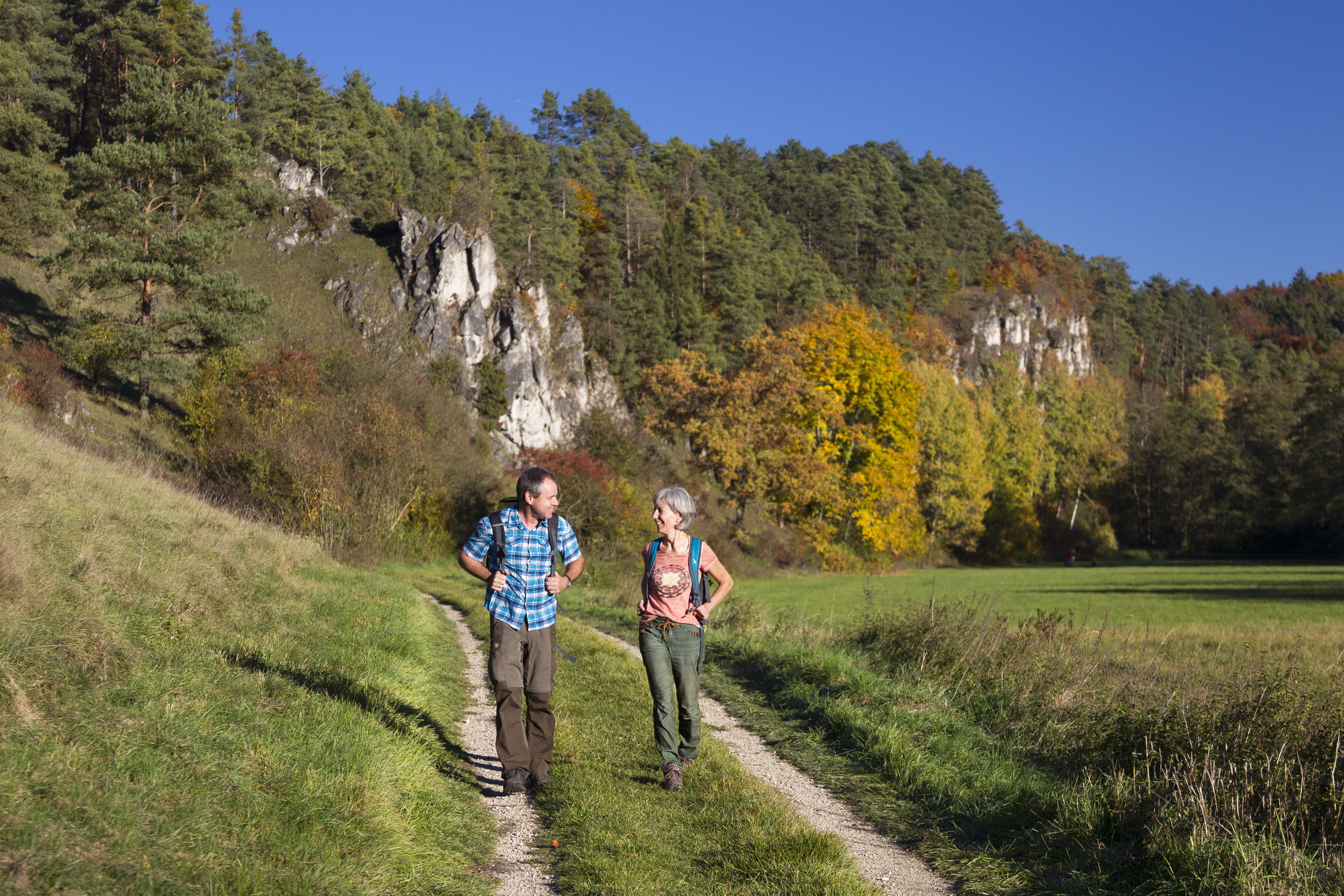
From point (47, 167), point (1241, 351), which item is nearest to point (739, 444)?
point (47, 167)

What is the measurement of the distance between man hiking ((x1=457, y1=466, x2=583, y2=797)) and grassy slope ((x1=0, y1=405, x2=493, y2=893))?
50 cm

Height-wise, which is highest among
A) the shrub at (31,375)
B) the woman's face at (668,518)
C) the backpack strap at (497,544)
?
the shrub at (31,375)

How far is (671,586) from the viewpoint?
608cm

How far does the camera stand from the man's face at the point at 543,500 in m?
5.84

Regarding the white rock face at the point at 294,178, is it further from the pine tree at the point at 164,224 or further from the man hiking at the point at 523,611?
the man hiking at the point at 523,611

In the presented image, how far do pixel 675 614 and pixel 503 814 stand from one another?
1682 millimetres

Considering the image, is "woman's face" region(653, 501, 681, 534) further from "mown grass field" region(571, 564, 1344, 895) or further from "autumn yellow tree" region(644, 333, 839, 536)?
"autumn yellow tree" region(644, 333, 839, 536)

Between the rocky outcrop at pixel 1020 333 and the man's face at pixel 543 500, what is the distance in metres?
91.9

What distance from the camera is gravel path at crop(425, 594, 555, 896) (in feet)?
14.5

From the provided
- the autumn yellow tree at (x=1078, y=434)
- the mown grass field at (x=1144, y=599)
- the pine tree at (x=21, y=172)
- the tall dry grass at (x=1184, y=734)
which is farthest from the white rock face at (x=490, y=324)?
the autumn yellow tree at (x=1078, y=434)

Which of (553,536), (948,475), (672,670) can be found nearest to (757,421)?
(948,475)

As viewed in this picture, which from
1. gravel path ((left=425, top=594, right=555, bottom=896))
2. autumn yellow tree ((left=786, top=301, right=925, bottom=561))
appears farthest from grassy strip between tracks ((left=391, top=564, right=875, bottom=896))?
autumn yellow tree ((left=786, top=301, right=925, bottom=561))

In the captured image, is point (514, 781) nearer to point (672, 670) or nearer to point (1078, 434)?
point (672, 670)

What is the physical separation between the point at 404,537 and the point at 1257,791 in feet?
87.3
